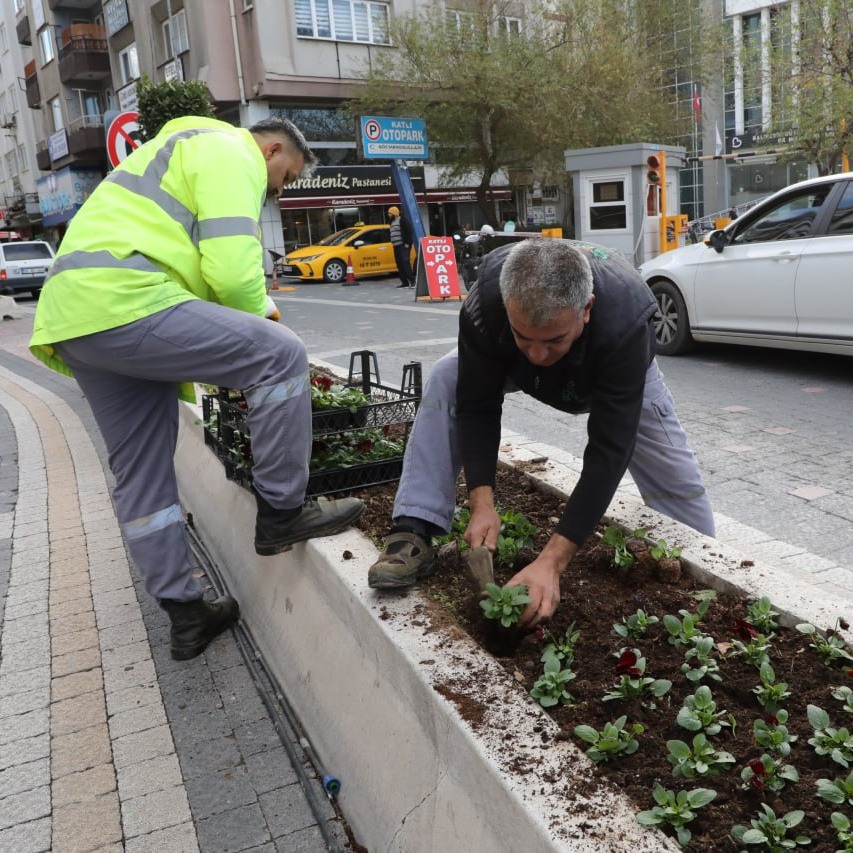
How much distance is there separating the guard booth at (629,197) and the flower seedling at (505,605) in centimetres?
1641

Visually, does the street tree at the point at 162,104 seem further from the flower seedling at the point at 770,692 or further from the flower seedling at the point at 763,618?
the flower seedling at the point at 770,692

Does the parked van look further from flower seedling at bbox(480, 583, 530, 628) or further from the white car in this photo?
flower seedling at bbox(480, 583, 530, 628)

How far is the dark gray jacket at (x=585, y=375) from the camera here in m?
2.48

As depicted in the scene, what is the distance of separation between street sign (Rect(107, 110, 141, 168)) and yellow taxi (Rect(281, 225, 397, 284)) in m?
17.6

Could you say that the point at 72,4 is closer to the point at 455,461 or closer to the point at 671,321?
the point at 671,321

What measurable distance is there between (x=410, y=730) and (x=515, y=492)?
1.76 metres

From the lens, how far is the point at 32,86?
46531 millimetres

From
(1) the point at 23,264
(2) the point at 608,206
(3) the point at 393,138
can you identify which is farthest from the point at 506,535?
(1) the point at 23,264

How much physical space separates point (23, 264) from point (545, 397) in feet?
92.1

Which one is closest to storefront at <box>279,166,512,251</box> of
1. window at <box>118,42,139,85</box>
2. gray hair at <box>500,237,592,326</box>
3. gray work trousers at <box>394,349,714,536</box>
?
window at <box>118,42,139,85</box>

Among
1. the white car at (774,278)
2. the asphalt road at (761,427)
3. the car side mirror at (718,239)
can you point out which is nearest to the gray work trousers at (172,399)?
the asphalt road at (761,427)

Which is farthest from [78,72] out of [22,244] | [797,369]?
[797,369]

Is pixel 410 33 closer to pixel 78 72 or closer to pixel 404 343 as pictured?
pixel 404 343

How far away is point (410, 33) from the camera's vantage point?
25.7 meters
